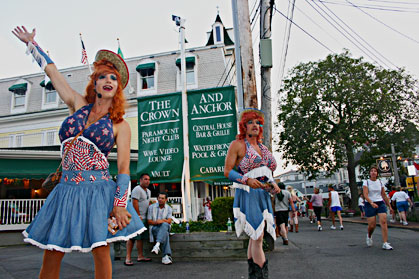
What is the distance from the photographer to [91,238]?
83.9 inches

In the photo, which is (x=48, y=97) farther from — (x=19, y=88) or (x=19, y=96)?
(x=19, y=96)

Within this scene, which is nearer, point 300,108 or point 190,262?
point 190,262

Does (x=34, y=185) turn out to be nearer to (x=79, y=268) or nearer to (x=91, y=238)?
(x=79, y=268)

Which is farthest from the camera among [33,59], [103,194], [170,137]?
[170,137]

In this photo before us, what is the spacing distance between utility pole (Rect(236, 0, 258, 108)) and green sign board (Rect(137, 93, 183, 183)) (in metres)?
2.08

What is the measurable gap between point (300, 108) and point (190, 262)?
20845mm

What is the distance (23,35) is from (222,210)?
18.6ft

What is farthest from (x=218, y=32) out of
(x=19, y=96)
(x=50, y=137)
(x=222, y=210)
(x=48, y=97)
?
(x=222, y=210)

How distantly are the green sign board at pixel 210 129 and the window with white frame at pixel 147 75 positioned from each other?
585 inches

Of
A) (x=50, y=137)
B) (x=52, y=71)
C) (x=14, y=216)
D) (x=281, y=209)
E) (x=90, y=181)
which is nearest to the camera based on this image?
(x=90, y=181)

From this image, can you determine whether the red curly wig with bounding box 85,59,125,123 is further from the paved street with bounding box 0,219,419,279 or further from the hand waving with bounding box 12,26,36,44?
the paved street with bounding box 0,219,419,279

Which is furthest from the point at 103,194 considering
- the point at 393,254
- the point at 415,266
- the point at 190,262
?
the point at 393,254

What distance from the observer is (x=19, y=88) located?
Result: 2491 centimetres

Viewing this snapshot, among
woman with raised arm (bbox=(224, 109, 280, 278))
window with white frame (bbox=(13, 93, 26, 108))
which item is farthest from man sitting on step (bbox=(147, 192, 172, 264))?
window with white frame (bbox=(13, 93, 26, 108))
